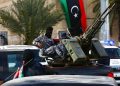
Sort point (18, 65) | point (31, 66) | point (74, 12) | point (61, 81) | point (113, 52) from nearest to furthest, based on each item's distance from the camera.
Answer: point (61, 81) → point (31, 66) → point (18, 65) → point (113, 52) → point (74, 12)

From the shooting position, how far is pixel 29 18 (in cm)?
3406

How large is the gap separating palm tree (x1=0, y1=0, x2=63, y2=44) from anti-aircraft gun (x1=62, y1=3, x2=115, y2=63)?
890 inches

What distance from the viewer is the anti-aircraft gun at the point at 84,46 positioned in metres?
9.86

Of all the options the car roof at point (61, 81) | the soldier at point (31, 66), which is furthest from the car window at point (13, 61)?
the car roof at point (61, 81)

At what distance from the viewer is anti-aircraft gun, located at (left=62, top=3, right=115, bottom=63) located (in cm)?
986

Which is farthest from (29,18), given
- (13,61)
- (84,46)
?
(84,46)

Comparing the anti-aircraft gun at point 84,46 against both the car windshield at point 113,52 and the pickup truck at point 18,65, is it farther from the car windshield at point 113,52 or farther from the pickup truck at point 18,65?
the car windshield at point 113,52

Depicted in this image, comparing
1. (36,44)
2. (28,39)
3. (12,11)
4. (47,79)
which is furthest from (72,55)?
(12,11)

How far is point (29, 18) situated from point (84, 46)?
77.8 feet

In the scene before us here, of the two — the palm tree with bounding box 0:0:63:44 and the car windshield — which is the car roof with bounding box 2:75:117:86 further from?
the palm tree with bounding box 0:0:63:44

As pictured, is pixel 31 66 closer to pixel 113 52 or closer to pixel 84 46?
pixel 84 46

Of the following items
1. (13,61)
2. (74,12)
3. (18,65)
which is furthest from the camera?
(74,12)

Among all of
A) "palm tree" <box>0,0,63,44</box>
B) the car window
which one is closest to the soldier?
the car window

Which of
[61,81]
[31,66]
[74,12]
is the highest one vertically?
[74,12]
